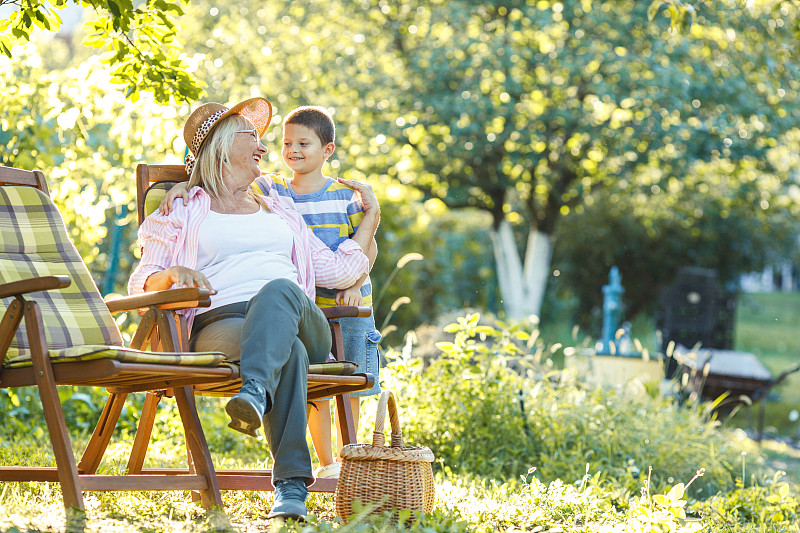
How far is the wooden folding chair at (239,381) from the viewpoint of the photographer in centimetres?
277

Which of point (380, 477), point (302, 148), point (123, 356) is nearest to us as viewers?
point (123, 356)

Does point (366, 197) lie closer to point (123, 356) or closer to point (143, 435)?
point (143, 435)

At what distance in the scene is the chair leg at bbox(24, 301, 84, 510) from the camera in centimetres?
232

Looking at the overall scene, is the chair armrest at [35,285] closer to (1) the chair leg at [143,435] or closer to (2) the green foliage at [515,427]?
(1) the chair leg at [143,435]

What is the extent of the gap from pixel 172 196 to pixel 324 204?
0.59m

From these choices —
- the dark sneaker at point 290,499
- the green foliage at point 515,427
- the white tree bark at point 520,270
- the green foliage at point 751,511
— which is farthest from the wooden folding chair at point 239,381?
the white tree bark at point 520,270

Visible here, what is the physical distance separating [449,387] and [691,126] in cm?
611

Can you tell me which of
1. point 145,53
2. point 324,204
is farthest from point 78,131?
point 324,204

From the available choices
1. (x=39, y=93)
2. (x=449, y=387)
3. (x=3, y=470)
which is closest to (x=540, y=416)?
(x=449, y=387)

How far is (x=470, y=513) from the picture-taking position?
291 centimetres

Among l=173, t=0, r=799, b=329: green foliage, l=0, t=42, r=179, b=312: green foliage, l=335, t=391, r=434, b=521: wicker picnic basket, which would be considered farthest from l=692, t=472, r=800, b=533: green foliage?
l=173, t=0, r=799, b=329: green foliage

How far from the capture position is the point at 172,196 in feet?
9.98

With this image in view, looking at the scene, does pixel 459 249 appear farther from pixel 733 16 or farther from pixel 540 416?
pixel 540 416

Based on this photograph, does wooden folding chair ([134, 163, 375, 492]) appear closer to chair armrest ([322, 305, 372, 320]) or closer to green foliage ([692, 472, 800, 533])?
chair armrest ([322, 305, 372, 320])
